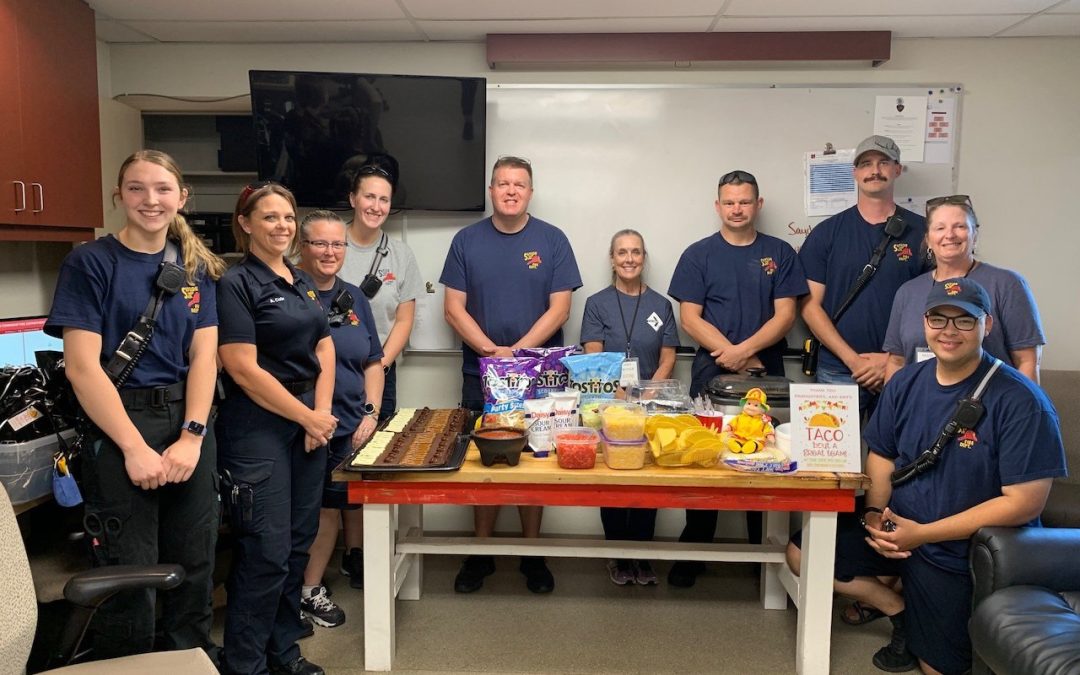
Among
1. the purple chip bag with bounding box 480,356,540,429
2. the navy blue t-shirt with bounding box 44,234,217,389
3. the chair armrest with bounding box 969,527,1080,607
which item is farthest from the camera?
the purple chip bag with bounding box 480,356,540,429

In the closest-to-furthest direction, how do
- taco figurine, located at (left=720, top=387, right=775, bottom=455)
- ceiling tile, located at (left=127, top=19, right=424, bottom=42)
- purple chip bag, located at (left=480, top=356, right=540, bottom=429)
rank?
taco figurine, located at (left=720, top=387, right=775, bottom=455) → purple chip bag, located at (left=480, top=356, right=540, bottom=429) → ceiling tile, located at (left=127, top=19, right=424, bottom=42)

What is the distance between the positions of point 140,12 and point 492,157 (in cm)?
173

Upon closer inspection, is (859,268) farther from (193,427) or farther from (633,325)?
(193,427)

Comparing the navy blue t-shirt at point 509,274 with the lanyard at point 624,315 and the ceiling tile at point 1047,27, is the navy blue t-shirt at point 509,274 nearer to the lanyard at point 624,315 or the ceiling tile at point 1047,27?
the lanyard at point 624,315

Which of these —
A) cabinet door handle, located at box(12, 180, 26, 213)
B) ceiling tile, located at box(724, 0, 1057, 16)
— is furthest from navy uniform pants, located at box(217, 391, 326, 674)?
ceiling tile, located at box(724, 0, 1057, 16)

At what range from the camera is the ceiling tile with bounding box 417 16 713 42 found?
3.37 metres

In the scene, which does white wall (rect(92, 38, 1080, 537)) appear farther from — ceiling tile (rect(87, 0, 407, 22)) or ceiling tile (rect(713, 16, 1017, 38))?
ceiling tile (rect(87, 0, 407, 22))

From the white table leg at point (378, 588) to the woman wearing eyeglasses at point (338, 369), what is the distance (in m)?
0.42

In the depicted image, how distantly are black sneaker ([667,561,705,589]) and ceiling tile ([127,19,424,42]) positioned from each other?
2840 millimetres

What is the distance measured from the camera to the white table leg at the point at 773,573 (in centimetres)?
298

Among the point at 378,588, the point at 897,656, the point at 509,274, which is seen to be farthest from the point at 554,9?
the point at 897,656

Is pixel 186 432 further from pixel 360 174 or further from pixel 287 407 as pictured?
pixel 360 174

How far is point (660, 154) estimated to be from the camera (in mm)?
3701

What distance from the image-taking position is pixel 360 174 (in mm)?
3232
